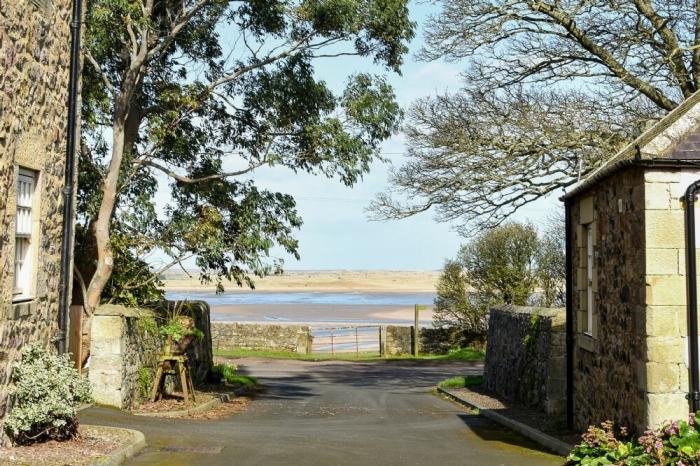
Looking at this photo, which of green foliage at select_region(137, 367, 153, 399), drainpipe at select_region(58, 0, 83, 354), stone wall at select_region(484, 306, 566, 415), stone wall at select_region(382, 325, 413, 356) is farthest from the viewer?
stone wall at select_region(382, 325, 413, 356)

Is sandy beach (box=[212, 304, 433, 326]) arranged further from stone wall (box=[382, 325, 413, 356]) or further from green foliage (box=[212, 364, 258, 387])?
green foliage (box=[212, 364, 258, 387])

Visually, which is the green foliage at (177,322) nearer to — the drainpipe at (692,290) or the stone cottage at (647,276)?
the stone cottage at (647,276)

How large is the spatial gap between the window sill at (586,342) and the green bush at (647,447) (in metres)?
2.06

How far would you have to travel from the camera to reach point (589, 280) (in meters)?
12.8

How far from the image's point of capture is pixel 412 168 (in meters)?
19.8

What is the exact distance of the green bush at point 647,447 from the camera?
8680 mm

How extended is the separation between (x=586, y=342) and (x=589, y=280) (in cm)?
94

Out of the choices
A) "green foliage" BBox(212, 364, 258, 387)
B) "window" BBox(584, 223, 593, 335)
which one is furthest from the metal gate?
"window" BBox(584, 223, 593, 335)

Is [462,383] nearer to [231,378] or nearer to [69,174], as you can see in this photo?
[231,378]

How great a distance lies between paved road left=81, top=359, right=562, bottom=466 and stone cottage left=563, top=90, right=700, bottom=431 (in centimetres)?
162

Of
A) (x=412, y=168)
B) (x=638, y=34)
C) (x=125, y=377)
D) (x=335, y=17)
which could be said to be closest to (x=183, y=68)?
(x=335, y=17)

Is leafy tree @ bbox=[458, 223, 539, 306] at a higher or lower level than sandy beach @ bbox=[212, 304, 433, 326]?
higher

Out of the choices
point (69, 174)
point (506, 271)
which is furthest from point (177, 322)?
point (506, 271)

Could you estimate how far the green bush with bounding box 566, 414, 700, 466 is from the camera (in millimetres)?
8680
